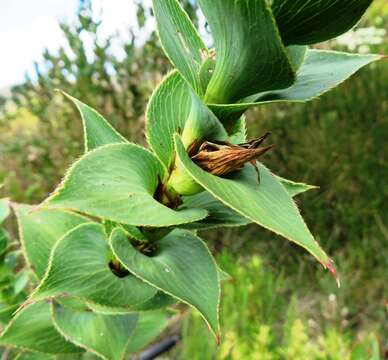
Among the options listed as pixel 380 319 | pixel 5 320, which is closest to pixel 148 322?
pixel 5 320

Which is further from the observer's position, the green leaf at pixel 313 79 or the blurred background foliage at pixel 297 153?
the blurred background foliage at pixel 297 153

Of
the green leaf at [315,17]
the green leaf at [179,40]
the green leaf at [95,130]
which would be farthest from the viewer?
the green leaf at [95,130]

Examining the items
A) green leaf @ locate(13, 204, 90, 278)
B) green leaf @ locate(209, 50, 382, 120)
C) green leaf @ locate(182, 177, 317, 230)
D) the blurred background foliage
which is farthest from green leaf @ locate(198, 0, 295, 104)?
the blurred background foliage

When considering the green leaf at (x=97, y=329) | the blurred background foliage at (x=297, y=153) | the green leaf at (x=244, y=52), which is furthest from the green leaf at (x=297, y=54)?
the blurred background foliage at (x=297, y=153)

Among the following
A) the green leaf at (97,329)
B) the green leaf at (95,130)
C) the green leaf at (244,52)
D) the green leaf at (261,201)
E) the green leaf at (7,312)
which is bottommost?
the green leaf at (97,329)

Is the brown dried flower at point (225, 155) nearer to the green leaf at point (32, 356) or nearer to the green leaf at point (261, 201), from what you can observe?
the green leaf at point (261, 201)

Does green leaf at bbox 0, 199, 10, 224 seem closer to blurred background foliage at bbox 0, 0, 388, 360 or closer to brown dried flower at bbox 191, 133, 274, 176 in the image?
brown dried flower at bbox 191, 133, 274, 176
